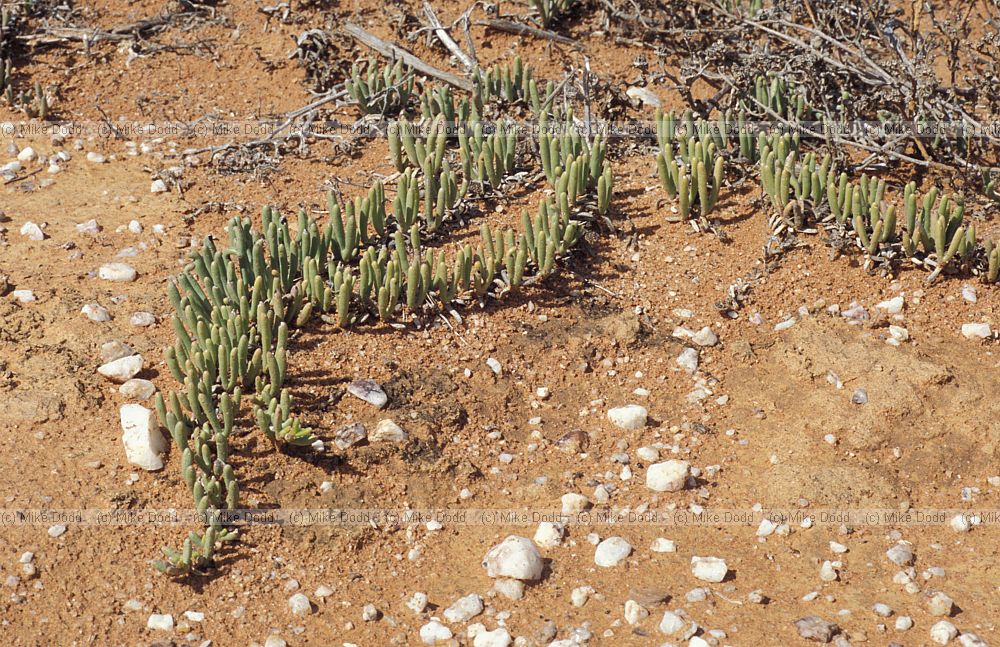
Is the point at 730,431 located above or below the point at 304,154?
below

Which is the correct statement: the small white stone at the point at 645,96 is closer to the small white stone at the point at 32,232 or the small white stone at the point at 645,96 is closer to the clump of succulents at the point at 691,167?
the clump of succulents at the point at 691,167

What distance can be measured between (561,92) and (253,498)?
138 inches

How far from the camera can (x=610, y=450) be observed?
4.01m

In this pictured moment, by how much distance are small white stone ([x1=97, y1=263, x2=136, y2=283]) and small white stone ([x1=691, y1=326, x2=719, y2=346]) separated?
2588mm

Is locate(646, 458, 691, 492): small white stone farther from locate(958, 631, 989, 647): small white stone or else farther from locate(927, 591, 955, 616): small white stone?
locate(958, 631, 989, 647): small white stone

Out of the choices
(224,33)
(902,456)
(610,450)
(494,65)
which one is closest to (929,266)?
(902,456)

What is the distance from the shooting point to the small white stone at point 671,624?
320 cm

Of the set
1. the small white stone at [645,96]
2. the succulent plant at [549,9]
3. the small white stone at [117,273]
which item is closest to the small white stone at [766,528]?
the small white stone at [117,273]

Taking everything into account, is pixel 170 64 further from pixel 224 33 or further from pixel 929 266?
pixel 929 266

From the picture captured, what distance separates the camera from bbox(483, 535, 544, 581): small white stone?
3.43 metres

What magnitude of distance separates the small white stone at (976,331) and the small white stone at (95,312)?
12.0 feet

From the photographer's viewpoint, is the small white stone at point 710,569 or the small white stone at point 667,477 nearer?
the small white stone at point 710,569

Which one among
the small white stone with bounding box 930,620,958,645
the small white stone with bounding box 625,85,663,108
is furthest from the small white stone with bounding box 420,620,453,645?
the small white stone with bounding box 625,85,663,108

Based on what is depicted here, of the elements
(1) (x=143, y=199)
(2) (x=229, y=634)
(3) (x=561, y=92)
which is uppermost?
(3) (x=561, y=92)
